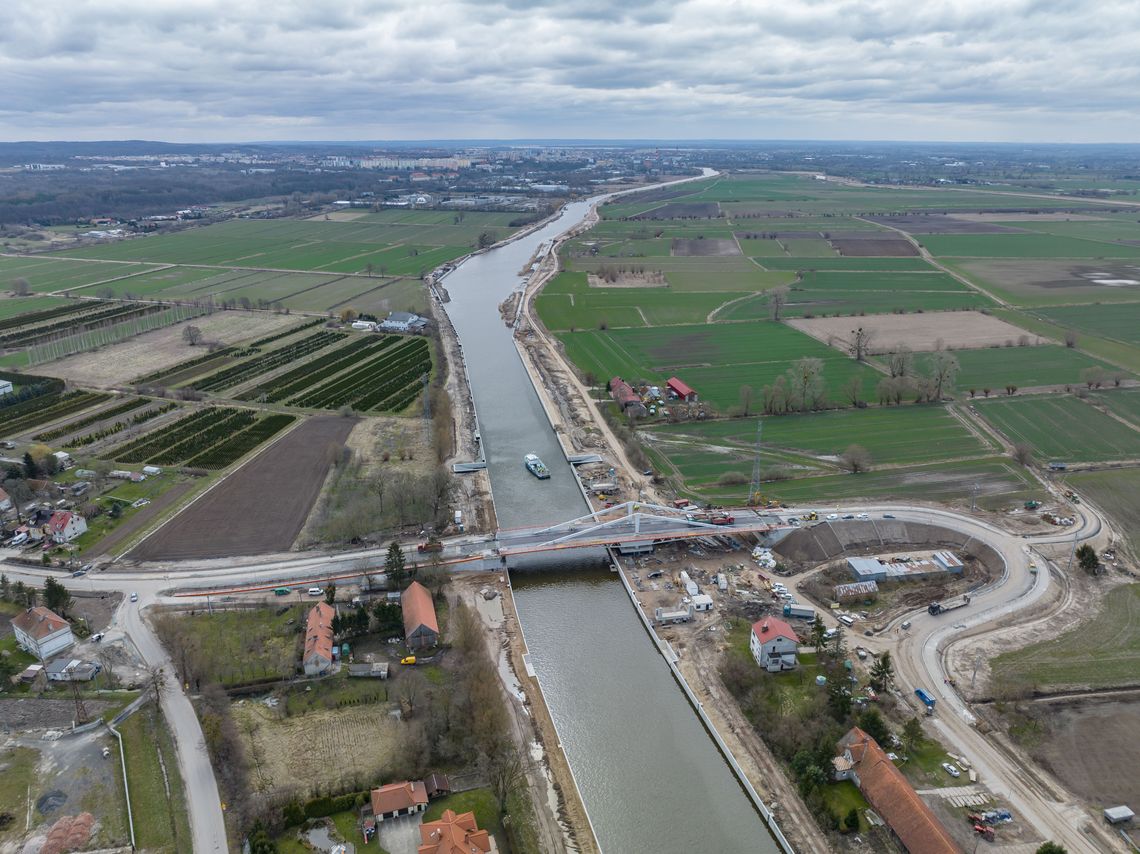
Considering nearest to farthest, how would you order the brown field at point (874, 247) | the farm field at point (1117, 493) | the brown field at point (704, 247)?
the farm field at point (1117, 493)
the brown field at point (874, 247)
the brown field at point (704, 247)

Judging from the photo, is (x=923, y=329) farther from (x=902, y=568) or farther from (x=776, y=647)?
(x=776, y=647)

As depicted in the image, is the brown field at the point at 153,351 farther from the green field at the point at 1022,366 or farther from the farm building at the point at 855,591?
the green field at the point at 1022,366

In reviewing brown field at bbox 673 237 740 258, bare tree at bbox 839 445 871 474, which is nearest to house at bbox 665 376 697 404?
bare tree at bbox 839 445 871 474

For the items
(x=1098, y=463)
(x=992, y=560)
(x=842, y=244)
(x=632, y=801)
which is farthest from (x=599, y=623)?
(x=842, y=244)

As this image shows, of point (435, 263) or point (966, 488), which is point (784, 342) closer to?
point (966, 488)

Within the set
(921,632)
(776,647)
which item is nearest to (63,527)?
(776,647)

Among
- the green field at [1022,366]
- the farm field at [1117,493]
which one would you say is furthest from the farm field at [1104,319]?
the farm field at [1117,493]
